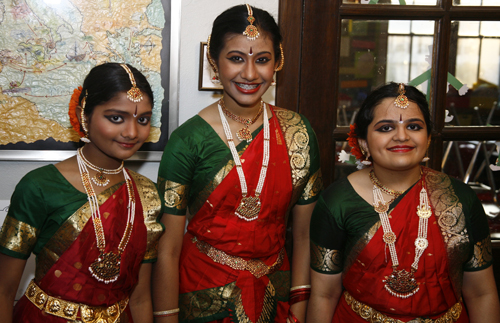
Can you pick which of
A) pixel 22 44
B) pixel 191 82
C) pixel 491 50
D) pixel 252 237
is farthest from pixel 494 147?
pixel 22 44

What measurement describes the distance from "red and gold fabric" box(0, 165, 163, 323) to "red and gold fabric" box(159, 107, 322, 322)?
0.24 meters

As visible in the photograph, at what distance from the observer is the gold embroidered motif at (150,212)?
5.09 feet

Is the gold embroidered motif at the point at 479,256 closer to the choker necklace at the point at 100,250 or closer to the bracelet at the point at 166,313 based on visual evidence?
the bracelet at the point at 166,313

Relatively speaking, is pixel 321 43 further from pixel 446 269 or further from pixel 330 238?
pixel 446 269

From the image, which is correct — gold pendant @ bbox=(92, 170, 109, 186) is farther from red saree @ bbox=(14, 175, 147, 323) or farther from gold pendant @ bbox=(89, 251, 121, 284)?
gold pendant @ bbox=(89, 251, 121, 284)

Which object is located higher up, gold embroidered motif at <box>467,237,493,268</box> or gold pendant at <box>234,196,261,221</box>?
gold pendant at <box>234,196,261,221</box>

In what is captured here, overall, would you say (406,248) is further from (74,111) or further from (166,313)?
(74,111)

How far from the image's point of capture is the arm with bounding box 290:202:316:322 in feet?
5.90

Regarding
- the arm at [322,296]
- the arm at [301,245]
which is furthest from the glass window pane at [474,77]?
the arm at [322,296]

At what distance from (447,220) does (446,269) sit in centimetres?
18

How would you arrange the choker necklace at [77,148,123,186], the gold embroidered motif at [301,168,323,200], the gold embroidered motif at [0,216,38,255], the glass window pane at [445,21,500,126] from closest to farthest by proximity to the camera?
the gold embroidered motif at [0,216,38,255], the choker necklace at [77,148,123,186], the gold embroidered motif at [301,168,323,200], the glass window pane at [445,21,500,126]

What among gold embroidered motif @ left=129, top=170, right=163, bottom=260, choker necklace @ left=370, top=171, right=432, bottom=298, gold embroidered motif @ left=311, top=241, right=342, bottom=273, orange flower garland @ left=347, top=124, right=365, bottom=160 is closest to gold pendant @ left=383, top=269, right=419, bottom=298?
choker necklace @ left=370, top=171, right=432, bottom=298

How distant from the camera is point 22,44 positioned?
1923 mm

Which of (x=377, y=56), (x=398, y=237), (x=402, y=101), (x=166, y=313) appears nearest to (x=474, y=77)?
(x=377, y=56)
